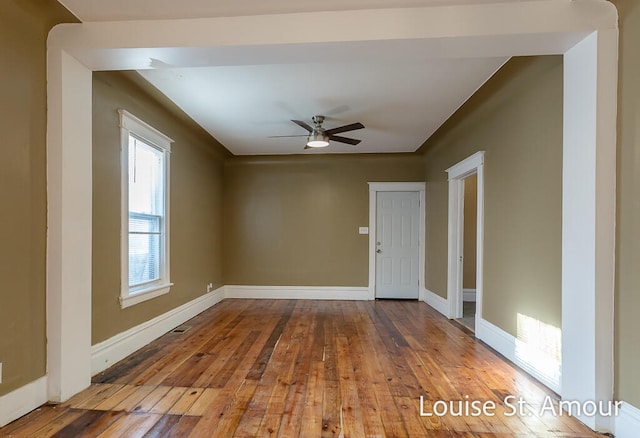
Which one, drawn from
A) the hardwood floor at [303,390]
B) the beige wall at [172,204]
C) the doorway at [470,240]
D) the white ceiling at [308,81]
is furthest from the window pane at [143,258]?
the doorway at [470,240]

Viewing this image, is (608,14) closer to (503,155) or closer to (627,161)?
(627,161)

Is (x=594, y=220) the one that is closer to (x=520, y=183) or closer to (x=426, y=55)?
(x=520, y=183)

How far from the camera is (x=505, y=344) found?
3.07 m

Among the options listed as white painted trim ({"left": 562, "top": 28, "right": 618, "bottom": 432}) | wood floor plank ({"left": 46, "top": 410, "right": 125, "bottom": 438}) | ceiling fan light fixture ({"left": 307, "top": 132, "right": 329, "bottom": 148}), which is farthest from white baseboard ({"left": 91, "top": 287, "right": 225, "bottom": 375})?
white painted trim ({"left": 562, "top": 28, "right": 618, "bottom": 432})

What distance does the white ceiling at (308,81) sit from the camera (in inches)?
80.7

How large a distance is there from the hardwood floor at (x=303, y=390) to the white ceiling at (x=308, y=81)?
2.39 meters

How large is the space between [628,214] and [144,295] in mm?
3967

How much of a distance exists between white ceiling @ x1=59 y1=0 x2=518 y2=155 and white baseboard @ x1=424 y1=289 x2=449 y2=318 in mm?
2443

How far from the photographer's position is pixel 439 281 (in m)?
5.00

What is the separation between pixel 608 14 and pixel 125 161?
3.84 m

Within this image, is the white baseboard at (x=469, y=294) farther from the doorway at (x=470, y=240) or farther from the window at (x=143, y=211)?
the window at (x=143, y=211)

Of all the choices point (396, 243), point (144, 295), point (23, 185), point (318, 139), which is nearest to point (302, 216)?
point (396, 243)

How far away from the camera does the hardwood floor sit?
75.3 inches

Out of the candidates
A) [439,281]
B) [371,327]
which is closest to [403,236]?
[439,281]
